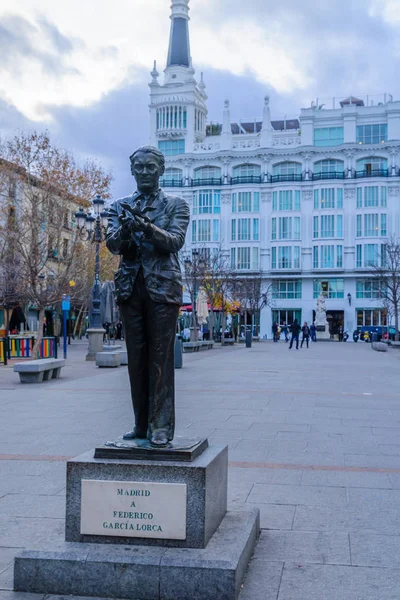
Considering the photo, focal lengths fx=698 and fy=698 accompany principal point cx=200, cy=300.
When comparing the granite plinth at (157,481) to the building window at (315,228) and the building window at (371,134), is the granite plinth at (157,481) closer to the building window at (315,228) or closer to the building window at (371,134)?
the building window at (315,228)

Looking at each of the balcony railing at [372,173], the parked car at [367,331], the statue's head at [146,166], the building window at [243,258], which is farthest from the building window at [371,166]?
the statue's head at [146,166]

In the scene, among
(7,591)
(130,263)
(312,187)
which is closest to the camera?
(7,591)

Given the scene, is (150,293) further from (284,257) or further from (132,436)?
(284,257)

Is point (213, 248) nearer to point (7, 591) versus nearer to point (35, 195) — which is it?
point (35, 195)

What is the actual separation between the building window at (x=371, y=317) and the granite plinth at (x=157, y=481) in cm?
6692

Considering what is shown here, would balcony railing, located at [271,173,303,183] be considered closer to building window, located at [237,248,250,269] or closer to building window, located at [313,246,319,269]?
building window, located at [313,246,319,269]

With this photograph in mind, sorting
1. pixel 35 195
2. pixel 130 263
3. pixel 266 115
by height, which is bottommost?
pixel 130 263

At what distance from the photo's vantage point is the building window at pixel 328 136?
233 feet

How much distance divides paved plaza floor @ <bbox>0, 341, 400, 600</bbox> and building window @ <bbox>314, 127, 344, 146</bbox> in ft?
194

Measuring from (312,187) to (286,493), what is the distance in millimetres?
67663

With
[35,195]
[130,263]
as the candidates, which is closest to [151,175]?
[130,263]

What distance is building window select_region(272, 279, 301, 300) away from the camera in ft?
236

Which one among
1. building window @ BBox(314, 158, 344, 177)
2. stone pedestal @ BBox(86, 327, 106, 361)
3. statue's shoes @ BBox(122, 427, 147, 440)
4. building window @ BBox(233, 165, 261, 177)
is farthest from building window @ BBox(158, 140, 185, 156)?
statue's shoes @ BBox(122, 427, 147, 440)

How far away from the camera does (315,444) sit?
8.25 meters
